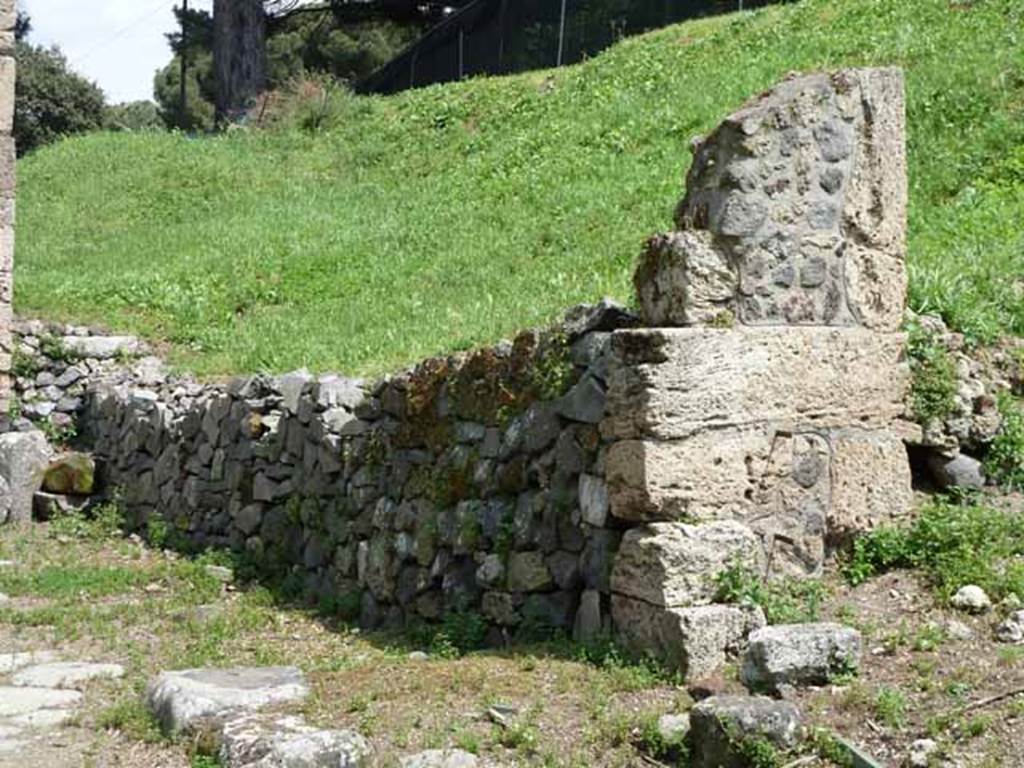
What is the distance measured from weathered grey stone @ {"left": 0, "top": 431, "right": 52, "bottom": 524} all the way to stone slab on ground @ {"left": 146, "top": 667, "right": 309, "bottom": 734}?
21.4 feet

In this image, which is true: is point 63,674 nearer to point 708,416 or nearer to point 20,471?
point 708,416

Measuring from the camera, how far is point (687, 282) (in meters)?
5.68

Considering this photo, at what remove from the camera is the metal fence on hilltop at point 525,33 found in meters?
24.0

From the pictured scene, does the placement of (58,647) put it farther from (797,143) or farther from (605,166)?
(605,166)

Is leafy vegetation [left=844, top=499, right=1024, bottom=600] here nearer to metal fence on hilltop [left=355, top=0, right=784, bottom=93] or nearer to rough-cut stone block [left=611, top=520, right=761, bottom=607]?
rough-cut stone block [left=611, top=520, right=761, bottom=607]

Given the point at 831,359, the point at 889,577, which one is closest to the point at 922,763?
the point at 889,577

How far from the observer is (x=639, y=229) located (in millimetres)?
12203

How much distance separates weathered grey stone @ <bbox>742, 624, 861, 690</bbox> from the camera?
491cm

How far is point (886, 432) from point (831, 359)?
1.47 ft

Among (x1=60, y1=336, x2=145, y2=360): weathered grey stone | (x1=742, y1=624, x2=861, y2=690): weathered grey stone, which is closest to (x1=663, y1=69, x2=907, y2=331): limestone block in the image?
(x1=742, y1=624, x2=861, y2=690): weathered grey stone

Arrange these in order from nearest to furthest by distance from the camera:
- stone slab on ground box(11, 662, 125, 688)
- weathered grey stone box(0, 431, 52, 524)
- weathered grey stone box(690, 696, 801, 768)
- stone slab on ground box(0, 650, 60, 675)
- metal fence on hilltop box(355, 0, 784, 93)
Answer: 1. weathered grey stone box(690, 696, 801, 768)
2. stone slab on ground box(11, 662, 125, 688)
3. stone slab on ground box(0, 650, 60, 675)
4. weathered grey stone box(0, 431, 52, 524)
5. metal fence on hilltop box(355, 0, 784, 93)

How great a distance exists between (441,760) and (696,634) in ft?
3.68

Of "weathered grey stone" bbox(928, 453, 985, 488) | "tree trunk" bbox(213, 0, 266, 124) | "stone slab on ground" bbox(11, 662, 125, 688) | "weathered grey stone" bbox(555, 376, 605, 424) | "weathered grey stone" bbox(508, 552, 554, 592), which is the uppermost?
"tree trunk" bbox(213, 0, 266, 124)

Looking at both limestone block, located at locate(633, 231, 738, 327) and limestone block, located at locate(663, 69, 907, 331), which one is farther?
limestone block, located at locate(663, 69, 907, 331)
